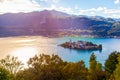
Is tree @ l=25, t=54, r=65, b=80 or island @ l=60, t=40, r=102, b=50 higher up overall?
tree @ l=25, t=54, r=65, b=80

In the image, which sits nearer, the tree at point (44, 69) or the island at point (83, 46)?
the tree at point (44, 69)

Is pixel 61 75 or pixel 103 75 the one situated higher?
pixel 61 75

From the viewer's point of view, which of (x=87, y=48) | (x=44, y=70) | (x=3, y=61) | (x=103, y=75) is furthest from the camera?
(x=87, y=48)

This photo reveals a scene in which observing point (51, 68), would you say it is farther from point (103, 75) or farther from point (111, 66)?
point (111, 66)

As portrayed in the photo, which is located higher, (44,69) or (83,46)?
(44,69)

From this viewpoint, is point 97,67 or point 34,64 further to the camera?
point 97,67

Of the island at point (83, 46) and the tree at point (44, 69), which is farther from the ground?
the tree at point (44, 69)

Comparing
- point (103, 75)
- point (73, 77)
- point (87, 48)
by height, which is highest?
point (73, 77)

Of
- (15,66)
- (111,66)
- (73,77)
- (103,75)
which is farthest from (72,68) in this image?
(111,66)

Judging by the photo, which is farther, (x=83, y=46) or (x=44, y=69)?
(x=83, y=46)

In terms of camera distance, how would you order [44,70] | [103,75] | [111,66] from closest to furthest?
1. [44,70]
2. [103,75]
3. [111,66]

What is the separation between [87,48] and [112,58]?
12287 centimetres

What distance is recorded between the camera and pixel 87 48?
174250 mm

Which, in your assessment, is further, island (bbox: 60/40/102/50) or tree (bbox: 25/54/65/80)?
island (bbox: 60/40/102/50)
